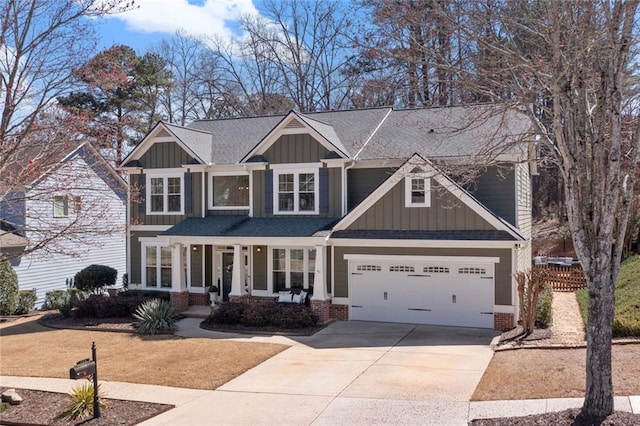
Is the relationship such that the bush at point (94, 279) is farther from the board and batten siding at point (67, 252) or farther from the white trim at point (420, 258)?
the white trim at point (420, 258)

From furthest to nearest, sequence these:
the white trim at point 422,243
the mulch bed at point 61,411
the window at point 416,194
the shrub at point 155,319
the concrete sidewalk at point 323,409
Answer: the window at point 416,194
the shrub at point 155,319
the white trim at point 422,243
the mulch bed at point 61,411
the concrete sidewalk at point 323,409

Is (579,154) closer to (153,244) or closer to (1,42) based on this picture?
(1,42)

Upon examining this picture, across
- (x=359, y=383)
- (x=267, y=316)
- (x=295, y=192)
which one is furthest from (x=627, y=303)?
(x=295, y=192)

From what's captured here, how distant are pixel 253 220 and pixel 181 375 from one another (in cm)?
922

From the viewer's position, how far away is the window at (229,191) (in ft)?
71.8

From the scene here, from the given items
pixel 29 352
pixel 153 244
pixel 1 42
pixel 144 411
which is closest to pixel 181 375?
pixel 144 411

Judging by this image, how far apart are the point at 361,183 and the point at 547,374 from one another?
10.6m

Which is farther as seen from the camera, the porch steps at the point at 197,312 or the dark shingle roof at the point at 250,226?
the porch steps at the point at 197,312

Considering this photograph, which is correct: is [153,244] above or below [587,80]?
below

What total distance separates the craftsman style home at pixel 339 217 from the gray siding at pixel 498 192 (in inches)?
1.3

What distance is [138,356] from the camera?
14.5 metres

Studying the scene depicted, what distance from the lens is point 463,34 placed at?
29.3 ft

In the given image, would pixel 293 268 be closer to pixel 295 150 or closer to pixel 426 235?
pixel 295 150

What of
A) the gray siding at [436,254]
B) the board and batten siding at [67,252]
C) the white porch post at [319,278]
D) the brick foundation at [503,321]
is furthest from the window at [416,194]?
the board and batten siding at [67,252]
